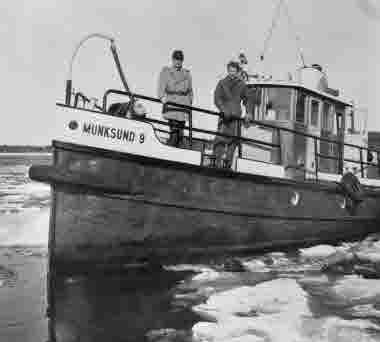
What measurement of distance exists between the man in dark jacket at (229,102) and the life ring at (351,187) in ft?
7.32

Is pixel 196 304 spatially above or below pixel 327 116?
below

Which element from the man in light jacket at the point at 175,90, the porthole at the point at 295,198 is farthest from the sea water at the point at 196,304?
the man in light jacket at the point at 175,90

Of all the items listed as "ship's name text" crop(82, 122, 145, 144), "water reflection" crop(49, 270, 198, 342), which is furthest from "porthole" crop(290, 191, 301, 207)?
"ship's name text" crop(82, 122, 145, 144)

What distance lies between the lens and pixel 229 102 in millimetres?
6102

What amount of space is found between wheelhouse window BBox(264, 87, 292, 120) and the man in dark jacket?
1232mm

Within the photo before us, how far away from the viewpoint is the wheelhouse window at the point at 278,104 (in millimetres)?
7145

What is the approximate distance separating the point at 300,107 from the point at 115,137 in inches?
143

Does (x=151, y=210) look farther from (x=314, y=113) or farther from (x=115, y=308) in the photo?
(x=314, y=113)

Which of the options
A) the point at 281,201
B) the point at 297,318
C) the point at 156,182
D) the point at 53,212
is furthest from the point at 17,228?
the point at 297,318

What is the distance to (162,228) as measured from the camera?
527 centimetres

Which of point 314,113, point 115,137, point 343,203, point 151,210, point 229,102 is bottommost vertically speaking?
point 151,210

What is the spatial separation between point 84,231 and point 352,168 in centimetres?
560

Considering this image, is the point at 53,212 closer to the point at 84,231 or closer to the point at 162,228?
the point at 84,231

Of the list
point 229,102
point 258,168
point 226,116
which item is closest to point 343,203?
point 258,168
